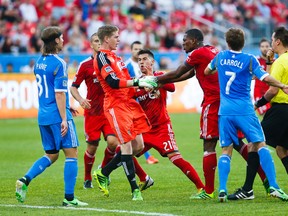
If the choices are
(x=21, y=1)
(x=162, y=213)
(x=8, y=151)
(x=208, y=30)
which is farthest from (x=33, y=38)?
(x=162, y=213)

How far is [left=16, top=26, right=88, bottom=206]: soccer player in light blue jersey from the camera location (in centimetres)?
1007

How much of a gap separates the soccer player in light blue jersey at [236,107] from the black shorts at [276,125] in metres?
0.58

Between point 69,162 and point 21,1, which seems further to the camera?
point 21,1

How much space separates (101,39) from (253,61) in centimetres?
219

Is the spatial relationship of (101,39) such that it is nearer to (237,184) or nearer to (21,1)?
(237,184)

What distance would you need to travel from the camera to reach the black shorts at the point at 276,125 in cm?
1071

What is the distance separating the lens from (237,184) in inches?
479

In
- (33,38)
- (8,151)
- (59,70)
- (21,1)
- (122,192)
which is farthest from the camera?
(21,1)

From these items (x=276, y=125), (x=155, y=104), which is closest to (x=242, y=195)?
(x=276, y=125)

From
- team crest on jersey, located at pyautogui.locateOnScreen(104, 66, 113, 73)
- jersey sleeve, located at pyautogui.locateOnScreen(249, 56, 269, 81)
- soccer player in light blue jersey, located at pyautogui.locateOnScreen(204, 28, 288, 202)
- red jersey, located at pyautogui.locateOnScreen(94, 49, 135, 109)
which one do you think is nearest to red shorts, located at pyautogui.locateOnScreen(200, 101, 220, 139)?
soccer player in light blue jersey, located at pyautogui.locateOnScreen(204, 28, 288, 202)

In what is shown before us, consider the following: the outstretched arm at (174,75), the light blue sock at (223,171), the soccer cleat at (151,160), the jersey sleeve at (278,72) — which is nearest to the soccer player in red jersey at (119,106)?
the outstretched arm at (174,75)

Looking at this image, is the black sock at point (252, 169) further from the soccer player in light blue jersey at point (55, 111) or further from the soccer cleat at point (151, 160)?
the soccer cleat at point (151, 160)

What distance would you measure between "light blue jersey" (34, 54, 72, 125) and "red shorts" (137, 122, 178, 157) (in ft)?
5.75

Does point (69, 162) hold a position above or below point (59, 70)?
below
